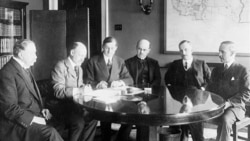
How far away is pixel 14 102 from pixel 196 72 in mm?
2227

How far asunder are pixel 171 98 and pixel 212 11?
231 cm

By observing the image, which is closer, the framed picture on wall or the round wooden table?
the round wooden table

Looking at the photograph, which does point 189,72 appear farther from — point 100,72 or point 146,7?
point 146,7

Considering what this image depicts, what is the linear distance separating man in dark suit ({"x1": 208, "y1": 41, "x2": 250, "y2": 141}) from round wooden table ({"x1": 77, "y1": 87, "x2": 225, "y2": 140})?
1.45 feet

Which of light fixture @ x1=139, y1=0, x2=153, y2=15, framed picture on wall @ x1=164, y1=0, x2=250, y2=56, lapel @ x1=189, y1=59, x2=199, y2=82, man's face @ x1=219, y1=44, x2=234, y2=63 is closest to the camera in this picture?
man's face @ x1=219, y1=44, x2=234, y2=63

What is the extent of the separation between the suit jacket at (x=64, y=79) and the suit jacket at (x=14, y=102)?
47cm

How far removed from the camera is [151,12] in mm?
5035

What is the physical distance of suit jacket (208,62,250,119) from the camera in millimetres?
3215

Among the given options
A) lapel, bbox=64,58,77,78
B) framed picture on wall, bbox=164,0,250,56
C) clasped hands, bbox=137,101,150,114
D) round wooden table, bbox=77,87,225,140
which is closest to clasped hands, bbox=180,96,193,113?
round wooden table, bbox=77,87,225,140

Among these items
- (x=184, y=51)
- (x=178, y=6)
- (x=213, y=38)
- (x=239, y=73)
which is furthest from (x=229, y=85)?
(x=178, y=6)

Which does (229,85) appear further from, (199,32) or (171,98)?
(199,32)

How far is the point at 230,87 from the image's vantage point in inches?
134

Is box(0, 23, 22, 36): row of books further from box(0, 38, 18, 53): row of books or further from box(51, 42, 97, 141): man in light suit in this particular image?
box(51, 42, 97, 141): man in light suit

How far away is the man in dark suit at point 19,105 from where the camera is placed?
239 cm
